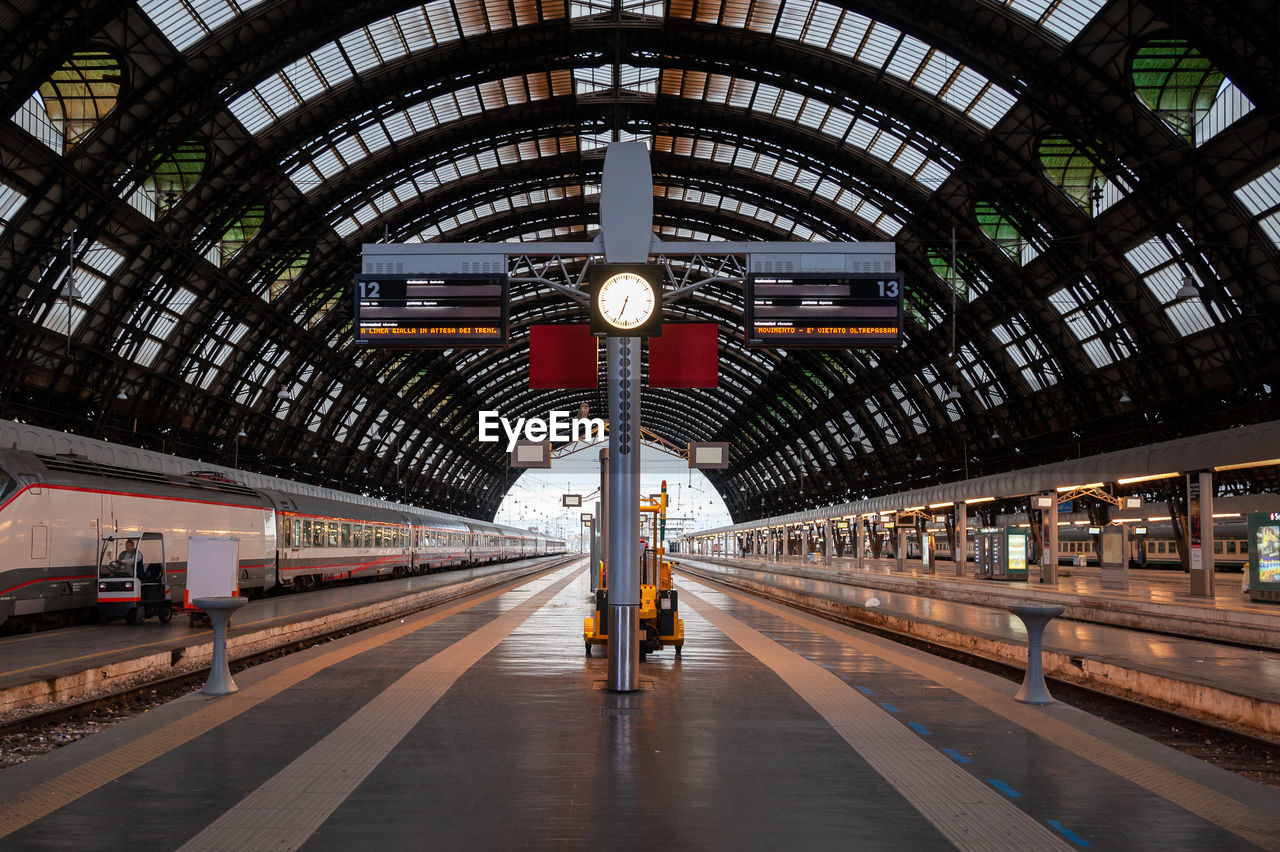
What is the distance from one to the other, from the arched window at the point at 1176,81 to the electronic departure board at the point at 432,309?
89.1 ft

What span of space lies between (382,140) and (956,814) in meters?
42.4

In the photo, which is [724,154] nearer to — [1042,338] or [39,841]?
[1042,338]

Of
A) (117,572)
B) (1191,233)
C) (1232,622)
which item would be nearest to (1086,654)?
(1232,622)

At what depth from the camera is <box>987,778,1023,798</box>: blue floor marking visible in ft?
24.2

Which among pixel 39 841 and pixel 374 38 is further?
pixel 374 38

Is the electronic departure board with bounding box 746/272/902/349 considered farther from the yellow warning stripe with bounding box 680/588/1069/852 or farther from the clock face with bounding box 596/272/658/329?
the yellow warning stripe with bounding box 680/588/1069/852

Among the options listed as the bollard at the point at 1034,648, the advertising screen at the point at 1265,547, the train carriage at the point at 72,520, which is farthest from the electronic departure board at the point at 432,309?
the advertising screen at the point at 1265,547

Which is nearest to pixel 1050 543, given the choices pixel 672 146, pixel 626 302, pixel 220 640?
pixel 672 146

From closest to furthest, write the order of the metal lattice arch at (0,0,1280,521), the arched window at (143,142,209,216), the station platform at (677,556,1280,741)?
the station platform at (677,556,1280,741)
the metal lattice arch at (0,0,1280,521)
the arched window at (143,142,209,216)

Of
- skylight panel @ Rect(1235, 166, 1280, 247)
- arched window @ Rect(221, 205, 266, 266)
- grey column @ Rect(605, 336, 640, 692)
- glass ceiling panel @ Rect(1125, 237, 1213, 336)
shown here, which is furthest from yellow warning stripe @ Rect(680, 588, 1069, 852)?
arched window @ Rect(221, 205, 266, 266)

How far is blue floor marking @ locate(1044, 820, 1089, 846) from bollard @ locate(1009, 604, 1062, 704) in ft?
16.5

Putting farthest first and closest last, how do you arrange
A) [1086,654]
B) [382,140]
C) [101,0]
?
[382,140] < [101,0] < [1086,654]

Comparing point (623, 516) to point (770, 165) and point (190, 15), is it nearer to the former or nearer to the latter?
point (190, 15)

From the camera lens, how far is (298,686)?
12.5 m
